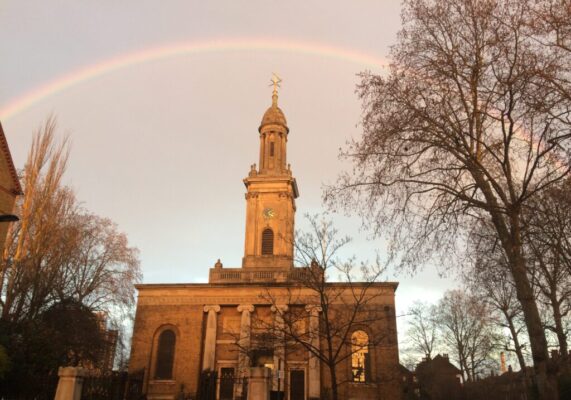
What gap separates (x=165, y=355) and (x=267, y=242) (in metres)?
11.6

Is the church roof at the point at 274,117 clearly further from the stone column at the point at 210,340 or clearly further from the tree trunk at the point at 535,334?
the tree trunk at the point at 535,334

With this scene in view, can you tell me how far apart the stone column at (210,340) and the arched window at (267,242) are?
6.00 m

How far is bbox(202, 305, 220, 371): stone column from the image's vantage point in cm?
3344

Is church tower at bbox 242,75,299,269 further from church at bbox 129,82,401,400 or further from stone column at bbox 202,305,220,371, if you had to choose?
stone column at bbox 202,305,220,371

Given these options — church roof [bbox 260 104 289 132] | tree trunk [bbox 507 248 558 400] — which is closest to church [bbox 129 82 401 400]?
church roof [bbox 260 104 289 132]

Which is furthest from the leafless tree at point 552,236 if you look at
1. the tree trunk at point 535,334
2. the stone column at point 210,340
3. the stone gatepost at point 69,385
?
the stone column at point 210,340

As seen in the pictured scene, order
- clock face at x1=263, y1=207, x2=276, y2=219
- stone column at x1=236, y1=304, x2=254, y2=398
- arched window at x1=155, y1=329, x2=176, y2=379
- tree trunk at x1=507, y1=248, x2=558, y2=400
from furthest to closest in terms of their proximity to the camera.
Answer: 1. clock face at x1=263, y1=207, x2=276, y2=219
2. arched window at x1=155, y1=329, x2=176, y2=379
3. stone column at x1=236, y1=304, x2=254, y2=398
4. tree trunk at x1=507, y1=248, x2=558, y2=400

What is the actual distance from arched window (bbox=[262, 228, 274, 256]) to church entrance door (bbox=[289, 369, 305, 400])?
9510 millimetres

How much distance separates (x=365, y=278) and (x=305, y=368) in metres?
13.7

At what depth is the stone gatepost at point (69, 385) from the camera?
15.5m

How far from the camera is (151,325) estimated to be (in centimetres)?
3591

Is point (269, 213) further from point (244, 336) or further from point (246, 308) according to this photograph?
point (244, 336)

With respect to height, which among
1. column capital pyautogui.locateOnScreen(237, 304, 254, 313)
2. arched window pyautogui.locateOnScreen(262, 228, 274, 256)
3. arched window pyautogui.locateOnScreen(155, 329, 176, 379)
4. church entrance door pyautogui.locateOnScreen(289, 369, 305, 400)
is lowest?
church entrance door pyautogui.locateOnScreen(289, 369, 305, 400)

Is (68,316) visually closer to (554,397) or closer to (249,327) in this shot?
(249,327)
